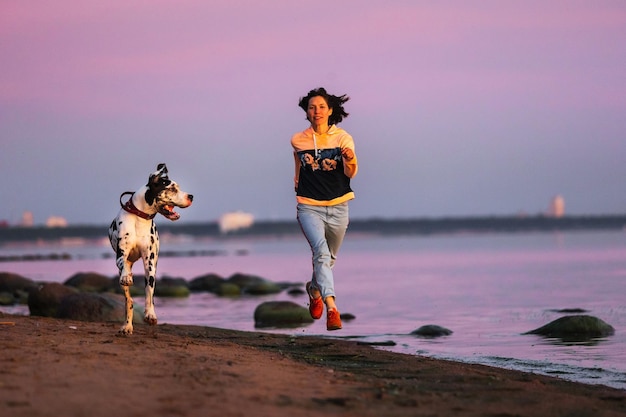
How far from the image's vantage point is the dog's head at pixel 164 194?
1302 cm

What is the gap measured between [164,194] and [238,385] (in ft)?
14.8

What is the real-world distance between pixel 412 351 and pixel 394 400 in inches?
313

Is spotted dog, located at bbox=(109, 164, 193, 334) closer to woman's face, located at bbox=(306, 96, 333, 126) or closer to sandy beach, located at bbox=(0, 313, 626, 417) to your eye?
sandy beach, located at bbox=(0, 313, 626, 417)

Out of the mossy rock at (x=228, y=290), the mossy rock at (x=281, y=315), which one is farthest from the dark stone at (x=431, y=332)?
the mossy rock at (x=228, y=290)

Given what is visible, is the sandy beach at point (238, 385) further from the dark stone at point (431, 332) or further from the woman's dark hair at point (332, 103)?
the dark stone at point (431, 332)

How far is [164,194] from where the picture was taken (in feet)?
42.8

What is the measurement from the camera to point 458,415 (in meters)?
8.42

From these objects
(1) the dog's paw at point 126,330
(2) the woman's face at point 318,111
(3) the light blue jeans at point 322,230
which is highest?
(2) the woman's face at point 318,111

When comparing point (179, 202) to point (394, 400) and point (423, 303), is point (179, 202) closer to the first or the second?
point (394, 400)

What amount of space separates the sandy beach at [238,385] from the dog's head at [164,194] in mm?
1528

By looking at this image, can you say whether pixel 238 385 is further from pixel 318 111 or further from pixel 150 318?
pixel 150 318

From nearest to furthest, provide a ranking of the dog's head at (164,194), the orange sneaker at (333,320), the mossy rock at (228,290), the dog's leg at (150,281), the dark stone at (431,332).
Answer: the orange sneaker at (333,320) → the dog's head at (164,194) → the dog's leg at (150,281) → the dark stone at (431,332) → the mossy rock at (228,290)

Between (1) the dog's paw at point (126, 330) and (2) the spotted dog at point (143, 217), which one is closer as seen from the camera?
(2) the spotted dog at point (143, 217)

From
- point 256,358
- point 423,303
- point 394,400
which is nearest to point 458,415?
point 394,400
